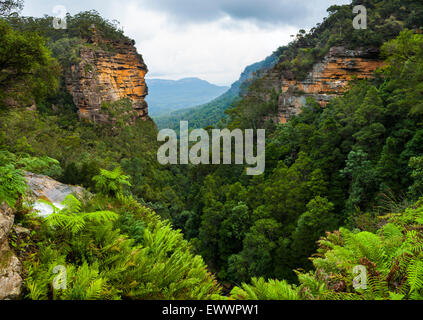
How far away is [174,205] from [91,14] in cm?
3809

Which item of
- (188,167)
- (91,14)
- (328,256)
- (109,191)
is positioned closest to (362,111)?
(328,256)

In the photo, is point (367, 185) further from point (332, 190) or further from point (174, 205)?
point (174, 205)

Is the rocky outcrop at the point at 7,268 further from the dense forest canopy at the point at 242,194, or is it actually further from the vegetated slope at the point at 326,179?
the vegetated slope at the point at 326,179

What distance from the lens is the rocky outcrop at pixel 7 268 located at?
348cm

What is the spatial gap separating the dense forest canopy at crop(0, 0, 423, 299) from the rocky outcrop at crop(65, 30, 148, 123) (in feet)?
5.34

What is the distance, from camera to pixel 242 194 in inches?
826

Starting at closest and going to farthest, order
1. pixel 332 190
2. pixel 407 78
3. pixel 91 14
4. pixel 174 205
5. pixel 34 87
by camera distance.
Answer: pixel 34 87 → pixel 407 78 → pixel 332 190 → pixel 174 205 → pixel 91 14

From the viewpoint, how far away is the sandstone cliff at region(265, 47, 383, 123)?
28.4 m

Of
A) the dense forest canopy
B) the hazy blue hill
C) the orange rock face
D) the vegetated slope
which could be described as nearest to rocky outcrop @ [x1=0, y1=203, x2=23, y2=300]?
the dense forest canopy

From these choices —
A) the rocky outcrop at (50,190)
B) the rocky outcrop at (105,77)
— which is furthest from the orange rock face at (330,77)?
the rocky outcrop at (50,190)

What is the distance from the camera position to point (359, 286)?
12.1 ft

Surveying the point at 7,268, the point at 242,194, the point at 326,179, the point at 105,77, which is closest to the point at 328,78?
the point at 326,179

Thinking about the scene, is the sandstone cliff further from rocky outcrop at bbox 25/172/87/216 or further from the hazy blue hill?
rocky outcrop at bbox 25/172/87/216

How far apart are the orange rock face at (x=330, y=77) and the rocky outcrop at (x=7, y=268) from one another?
33.0 metres
